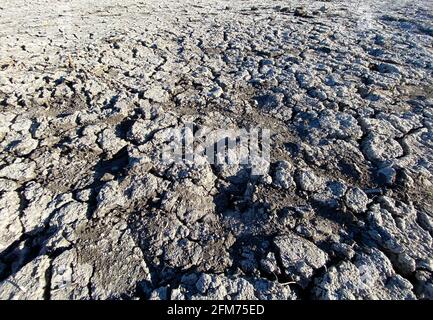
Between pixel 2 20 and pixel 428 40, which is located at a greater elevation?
pixel 428 40

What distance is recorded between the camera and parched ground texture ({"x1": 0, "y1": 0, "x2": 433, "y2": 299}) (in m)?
1.46

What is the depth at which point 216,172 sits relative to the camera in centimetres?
201

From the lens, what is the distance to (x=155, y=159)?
82.4 inches

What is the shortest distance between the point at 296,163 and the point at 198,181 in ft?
2.23

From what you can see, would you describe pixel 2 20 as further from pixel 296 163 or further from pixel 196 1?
pixel 296 163

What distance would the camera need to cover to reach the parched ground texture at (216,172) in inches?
57.4

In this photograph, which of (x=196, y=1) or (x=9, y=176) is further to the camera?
(x=196, y=1)

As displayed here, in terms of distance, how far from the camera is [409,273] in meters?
1.44

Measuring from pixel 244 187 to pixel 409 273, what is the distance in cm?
95

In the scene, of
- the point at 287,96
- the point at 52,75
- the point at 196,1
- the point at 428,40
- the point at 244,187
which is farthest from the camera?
the point at 196,1

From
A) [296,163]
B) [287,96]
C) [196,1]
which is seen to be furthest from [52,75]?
[196,1]

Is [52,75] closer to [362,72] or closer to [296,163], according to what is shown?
[296,163]
